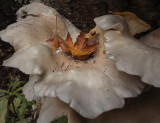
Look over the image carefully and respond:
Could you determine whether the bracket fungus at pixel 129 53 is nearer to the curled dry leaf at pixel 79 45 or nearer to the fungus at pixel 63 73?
the fungus at pixel 63 73

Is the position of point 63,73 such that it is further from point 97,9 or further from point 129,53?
point 97,9

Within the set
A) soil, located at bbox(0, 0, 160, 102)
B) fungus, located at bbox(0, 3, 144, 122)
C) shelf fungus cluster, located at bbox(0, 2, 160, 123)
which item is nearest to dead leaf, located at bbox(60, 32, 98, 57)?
shelf fungus cluster, located at bbox(0, 2, 160, 123)

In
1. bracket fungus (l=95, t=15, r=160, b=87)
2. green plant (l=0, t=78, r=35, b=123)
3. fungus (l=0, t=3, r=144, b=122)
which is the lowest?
green plant (l=0, t=78, r=35, b=123)

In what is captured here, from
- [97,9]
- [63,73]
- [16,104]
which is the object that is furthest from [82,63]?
[16,104]

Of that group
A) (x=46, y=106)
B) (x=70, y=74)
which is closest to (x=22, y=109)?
(x=46, y=106)

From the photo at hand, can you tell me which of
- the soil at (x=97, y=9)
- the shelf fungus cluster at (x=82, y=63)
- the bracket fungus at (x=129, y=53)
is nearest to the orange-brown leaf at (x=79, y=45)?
the shelf fungus cluster at (x=82, y=63)

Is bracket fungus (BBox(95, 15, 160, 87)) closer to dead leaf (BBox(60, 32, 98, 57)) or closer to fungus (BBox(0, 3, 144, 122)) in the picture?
fungus (BBox(0, 3, 144, 122))
